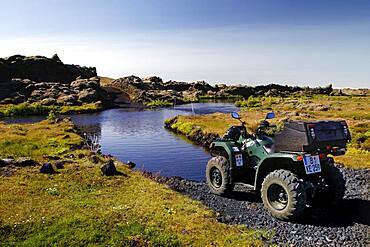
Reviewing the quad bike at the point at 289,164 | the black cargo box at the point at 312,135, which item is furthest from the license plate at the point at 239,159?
the black cargo box at the point at 312,135

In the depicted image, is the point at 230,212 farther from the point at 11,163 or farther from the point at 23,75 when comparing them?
the point at 23,75

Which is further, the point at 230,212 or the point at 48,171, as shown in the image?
the point at 48,171

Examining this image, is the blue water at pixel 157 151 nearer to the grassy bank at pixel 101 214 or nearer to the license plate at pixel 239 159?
the grassy bank at pixel 101 214

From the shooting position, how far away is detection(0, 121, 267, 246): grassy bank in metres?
11.0

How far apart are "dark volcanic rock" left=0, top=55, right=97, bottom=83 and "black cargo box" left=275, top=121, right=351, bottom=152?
14705 cm

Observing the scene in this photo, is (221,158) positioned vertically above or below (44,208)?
above

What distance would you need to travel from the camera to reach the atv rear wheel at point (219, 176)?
1575 cm

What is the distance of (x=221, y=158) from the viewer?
1605 cm

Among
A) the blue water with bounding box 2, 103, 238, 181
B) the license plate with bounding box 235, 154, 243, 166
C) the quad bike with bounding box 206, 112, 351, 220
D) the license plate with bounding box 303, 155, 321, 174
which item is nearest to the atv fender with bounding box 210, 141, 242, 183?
the quad bike with bounding box 206, 112, 351, 220

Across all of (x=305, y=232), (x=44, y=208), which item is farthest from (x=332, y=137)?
(x=44, y=208)

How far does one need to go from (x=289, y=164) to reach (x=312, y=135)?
1.88m

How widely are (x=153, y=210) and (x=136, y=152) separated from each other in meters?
22.4

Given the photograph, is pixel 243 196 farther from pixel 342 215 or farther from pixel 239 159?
pixel 342 215

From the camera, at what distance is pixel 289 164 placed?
1323 centimetres
